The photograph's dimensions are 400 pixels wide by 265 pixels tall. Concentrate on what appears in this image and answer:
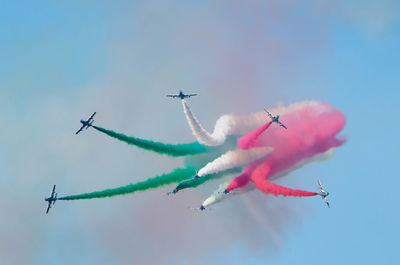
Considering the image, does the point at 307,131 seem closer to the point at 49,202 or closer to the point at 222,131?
the point at 222,131

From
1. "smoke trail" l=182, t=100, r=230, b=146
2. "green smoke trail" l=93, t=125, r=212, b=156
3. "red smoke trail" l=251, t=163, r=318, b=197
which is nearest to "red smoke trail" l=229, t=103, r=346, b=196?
"red smoke trail" l=251, t=163, r=318, b=197

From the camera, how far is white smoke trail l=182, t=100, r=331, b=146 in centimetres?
9006

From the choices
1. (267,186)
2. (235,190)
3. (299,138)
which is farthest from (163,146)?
(299,138)

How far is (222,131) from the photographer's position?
303 feet

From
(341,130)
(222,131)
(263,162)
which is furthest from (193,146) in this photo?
(341,130)

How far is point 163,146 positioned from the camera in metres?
89.4

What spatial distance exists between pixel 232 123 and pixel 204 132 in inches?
208

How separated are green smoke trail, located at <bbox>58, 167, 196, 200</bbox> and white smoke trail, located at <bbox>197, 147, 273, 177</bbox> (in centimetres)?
433

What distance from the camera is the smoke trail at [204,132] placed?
8981cm

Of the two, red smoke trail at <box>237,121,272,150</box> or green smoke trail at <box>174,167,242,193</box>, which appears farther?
green smoke trail at <box>174,167,242,193</box>

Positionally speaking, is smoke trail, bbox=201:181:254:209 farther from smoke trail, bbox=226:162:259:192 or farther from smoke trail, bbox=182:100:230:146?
smoke trail, bbox=182:100:230:146

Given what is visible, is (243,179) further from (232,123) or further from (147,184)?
(147,184)

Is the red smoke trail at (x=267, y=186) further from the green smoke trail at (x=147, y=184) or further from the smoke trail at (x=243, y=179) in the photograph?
the green smoke trail at (x=147, y=184)

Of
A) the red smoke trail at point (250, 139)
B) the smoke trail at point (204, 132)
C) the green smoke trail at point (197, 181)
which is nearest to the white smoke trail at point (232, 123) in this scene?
the smoke trail at point (204, 132)
